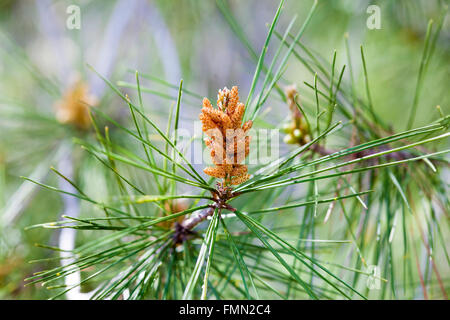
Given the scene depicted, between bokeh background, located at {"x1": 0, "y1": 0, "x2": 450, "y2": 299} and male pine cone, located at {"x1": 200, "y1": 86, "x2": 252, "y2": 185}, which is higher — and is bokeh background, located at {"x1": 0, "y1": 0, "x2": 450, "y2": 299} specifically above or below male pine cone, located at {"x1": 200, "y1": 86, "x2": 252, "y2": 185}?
above

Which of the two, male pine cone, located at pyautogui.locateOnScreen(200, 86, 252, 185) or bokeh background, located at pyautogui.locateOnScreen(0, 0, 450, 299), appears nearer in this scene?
male pine cone, located at pyautogui.locateOnScreen(200, 86, 252, 185)

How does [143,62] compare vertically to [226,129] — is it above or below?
above

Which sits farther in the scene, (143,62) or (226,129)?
(143,62)

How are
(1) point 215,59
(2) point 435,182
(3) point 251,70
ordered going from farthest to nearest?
(1) point 215,59 < (3) point 251,70 < (2) point 435,182

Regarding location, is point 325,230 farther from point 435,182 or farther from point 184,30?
point 184,30
